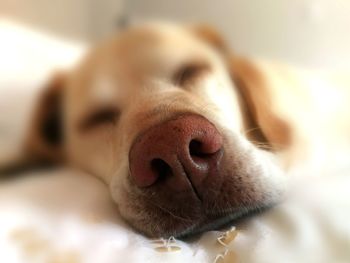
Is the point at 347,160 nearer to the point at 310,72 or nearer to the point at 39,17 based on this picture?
the point at 310,72

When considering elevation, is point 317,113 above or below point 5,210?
above

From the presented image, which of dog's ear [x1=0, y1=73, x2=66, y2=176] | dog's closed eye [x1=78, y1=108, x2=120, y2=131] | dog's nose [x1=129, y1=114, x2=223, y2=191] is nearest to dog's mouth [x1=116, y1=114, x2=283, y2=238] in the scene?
dog's nose [x1=129, y1=114, x2=223, y2=191]

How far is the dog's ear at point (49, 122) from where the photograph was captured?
1.11 meters

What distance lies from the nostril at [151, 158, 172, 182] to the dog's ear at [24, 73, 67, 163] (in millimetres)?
595

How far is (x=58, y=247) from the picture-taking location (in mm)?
522

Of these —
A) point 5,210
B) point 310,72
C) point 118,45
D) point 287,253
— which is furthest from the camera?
point 310,72

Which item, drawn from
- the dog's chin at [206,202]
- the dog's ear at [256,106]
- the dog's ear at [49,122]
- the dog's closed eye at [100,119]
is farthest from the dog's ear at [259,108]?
the dog's ear at [49,122]

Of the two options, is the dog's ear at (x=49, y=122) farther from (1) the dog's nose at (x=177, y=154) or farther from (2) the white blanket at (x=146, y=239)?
(1) the dog's nose at (x=177, y=154)

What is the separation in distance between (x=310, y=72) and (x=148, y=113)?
582 millimetres

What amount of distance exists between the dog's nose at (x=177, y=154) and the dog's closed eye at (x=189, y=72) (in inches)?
11.0

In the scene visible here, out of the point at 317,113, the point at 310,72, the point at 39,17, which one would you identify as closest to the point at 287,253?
the point at 317,113

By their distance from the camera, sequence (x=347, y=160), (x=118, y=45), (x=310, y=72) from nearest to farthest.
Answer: (x=347, y=160), (x=118, y=45), (x=310, y=72)

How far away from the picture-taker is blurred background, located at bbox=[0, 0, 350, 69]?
1057 millimetres

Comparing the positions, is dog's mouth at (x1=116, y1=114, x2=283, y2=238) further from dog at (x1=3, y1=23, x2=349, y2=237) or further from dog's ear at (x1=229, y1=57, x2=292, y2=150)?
dog's ear at (x1=229, y1=57, x2=292, y2=150)
